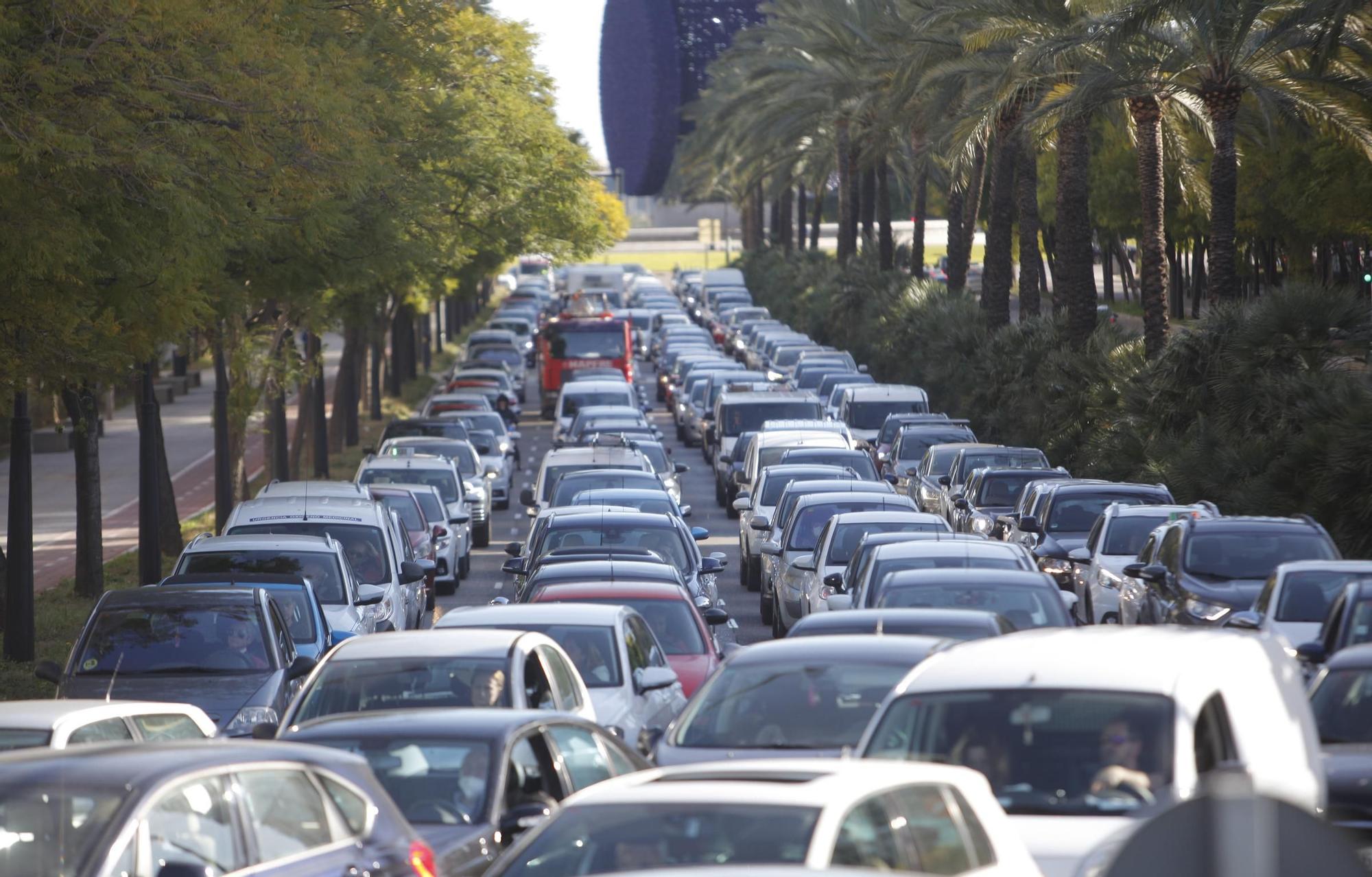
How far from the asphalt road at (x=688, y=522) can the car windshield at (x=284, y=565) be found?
11.6 ft

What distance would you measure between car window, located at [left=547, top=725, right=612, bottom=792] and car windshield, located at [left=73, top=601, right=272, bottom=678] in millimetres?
5075

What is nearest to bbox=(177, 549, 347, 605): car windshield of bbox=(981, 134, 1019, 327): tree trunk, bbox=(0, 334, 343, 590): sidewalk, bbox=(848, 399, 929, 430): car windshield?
bbox=(0, 334, 343, 590): sidewalk

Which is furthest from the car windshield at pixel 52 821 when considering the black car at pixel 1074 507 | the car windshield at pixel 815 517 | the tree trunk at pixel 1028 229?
the tree trunk at pixel 1028 229

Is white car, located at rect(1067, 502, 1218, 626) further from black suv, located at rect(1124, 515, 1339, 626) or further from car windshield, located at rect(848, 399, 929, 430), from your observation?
car windshield, located at rect(848, 399, 929, 430)

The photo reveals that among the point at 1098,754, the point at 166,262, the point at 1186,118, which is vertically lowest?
the point at 1098,754

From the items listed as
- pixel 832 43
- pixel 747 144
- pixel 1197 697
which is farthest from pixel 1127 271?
pixel 1197 697

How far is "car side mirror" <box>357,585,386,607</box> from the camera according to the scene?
57.9 ft

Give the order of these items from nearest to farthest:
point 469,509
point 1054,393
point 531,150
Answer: point 469,509, point 1054,393, point 531,150

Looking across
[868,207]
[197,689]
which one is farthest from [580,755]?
[868,207]

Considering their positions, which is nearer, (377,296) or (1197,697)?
(1197,697)

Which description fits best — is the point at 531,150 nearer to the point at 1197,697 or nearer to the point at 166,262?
the point at 166,262

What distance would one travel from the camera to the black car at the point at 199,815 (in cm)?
667

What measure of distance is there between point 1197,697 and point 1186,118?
1147 inches

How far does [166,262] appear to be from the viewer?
17.7m
